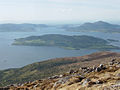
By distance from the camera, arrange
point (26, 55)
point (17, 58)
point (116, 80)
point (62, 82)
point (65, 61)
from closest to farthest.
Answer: point (116, 80) → point (62, 82) → point (65, 61) → point (17, 58) → point (26, 55)

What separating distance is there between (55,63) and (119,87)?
330ft

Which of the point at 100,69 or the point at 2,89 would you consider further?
the point at 2,89

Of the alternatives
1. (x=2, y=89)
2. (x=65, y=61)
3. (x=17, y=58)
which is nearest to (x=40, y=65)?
(x=65, y=61)

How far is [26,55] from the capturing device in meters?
178

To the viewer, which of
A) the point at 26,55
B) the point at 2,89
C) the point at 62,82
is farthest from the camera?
the point at 26,55

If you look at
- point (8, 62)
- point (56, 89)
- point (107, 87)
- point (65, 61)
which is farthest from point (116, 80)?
point (8, 62)

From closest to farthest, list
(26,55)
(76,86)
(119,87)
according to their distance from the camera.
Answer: (119,87), (76,86), (26,55)

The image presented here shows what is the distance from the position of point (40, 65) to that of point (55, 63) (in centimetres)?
1108

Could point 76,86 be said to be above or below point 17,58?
above

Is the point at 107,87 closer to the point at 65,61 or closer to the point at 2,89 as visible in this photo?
the point at 2,89

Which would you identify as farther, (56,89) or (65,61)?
(65,61)

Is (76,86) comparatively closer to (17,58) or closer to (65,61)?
(65,61)

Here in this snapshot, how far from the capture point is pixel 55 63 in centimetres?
11388

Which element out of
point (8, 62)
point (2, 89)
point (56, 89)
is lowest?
point (8, 62)
